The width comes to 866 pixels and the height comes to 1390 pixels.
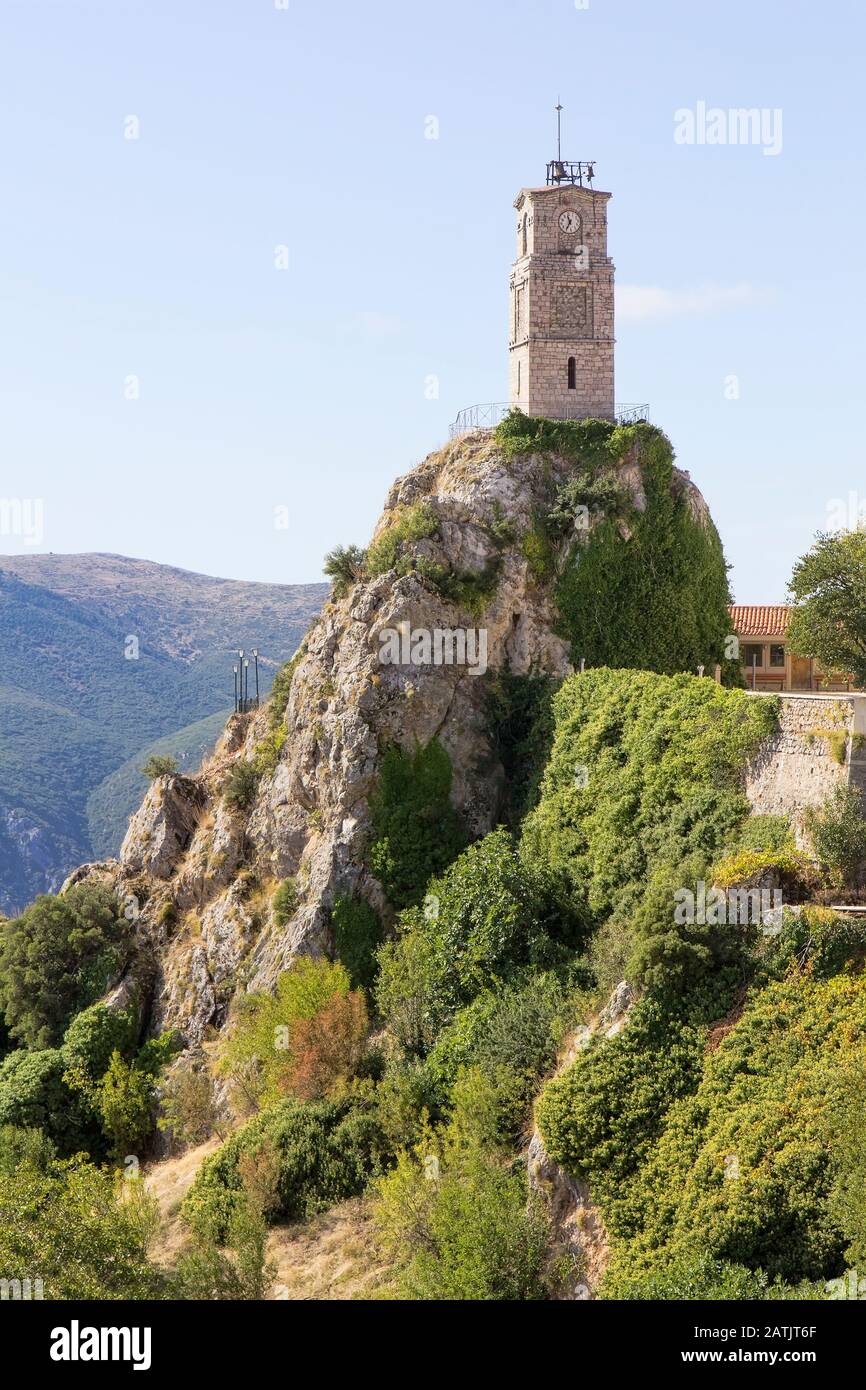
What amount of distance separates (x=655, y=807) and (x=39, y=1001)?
22.5 m

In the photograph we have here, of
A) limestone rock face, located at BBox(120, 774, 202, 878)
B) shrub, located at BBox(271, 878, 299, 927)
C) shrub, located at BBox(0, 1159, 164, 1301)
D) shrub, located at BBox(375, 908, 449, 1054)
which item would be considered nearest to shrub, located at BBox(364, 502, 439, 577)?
shrub, located at BBox(271, 878, 299, 927)

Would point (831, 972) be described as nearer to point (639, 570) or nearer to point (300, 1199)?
point (300, 1199)

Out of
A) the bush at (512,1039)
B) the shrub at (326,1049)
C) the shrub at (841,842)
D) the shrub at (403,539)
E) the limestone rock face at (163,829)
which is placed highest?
the shrub at (403,539)

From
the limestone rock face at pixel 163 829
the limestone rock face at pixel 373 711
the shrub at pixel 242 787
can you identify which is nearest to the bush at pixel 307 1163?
the limestone rock face at pixel 373 711

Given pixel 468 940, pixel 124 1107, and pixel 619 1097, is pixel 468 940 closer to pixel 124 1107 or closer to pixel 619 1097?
pixel 619 1097

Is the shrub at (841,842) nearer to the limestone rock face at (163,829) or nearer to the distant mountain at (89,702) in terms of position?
the limestone rock face at (163,829)

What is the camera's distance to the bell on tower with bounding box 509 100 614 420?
1890 inches

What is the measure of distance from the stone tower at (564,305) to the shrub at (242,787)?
14905mm

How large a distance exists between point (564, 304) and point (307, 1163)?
28465 mm

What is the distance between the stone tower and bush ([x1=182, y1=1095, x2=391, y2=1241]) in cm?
2346

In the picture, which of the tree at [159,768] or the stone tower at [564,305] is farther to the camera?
the tree at [159,768]

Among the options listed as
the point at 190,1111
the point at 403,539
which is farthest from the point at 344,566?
the point at 190,1111

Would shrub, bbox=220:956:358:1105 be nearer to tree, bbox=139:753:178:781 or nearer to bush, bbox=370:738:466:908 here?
bush, bbox=370:738:466:908

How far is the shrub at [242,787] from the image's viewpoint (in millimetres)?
48375
